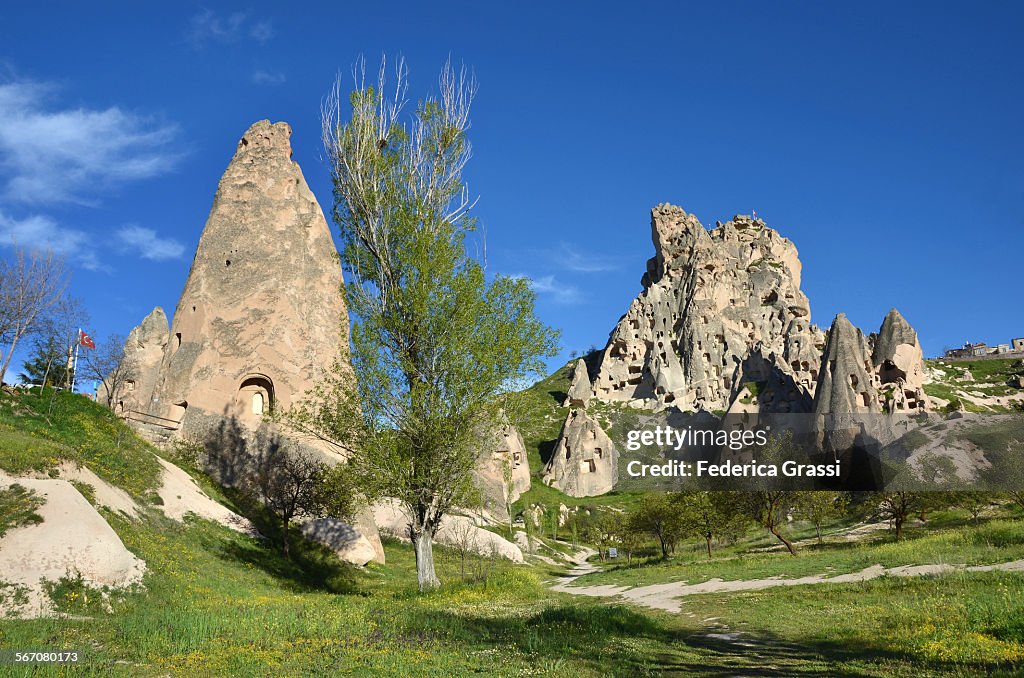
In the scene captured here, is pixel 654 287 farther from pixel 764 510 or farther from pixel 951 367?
pixel 764 510

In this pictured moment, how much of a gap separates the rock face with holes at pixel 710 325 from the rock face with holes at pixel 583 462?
2676 cm

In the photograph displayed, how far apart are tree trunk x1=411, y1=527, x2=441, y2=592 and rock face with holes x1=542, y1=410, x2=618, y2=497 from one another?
64909 millimetres

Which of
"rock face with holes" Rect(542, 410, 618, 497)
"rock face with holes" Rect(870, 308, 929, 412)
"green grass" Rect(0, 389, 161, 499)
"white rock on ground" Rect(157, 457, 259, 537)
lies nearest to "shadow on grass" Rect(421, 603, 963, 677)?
"green grass" Rect(0, 389, 161, 499)

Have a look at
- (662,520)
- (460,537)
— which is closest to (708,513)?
(662,520)

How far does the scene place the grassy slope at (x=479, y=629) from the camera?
8.11 m

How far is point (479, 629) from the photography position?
1113cm

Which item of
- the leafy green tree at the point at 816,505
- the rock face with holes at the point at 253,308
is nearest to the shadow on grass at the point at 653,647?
the rock face with holes at the point at 253,308

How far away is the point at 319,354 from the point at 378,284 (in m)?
10.9

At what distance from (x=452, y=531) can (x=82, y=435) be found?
2079cm

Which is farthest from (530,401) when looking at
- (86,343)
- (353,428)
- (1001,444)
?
(86,343)

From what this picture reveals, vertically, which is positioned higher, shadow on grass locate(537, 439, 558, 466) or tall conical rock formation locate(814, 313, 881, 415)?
tall conical rock formation locate(814, 313, 881, 415)

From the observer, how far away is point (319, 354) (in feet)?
99.8

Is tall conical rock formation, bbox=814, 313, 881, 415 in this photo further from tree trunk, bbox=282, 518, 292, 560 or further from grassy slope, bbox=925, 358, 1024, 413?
tree trunk, bbox=282, 518, 292, 560

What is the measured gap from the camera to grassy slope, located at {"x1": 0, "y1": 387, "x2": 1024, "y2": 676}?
26.6 ft
